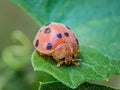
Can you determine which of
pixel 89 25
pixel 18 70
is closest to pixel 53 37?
pixel 89 25

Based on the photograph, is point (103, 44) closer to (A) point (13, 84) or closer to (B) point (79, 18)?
(B) point (79, 18)

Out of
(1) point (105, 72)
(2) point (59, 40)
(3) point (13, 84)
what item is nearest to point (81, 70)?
(1) point (105, 72)

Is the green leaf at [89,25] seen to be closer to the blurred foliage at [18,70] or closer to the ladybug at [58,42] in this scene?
the ladybug at [58,42]

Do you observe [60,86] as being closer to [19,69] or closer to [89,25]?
[89,25]

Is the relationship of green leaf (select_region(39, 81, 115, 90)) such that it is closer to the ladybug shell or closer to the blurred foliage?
the ladybug shell

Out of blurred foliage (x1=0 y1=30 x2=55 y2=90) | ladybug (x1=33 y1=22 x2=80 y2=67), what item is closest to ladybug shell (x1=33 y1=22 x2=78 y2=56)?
ladybug (x1=33 y1=22 x2=80 y2=67)

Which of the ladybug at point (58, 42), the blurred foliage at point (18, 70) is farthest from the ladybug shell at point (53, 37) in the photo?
the blurred foliage at point (18, 70)

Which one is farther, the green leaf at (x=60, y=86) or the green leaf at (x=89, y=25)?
the green leaf at (x=89, y=25)
